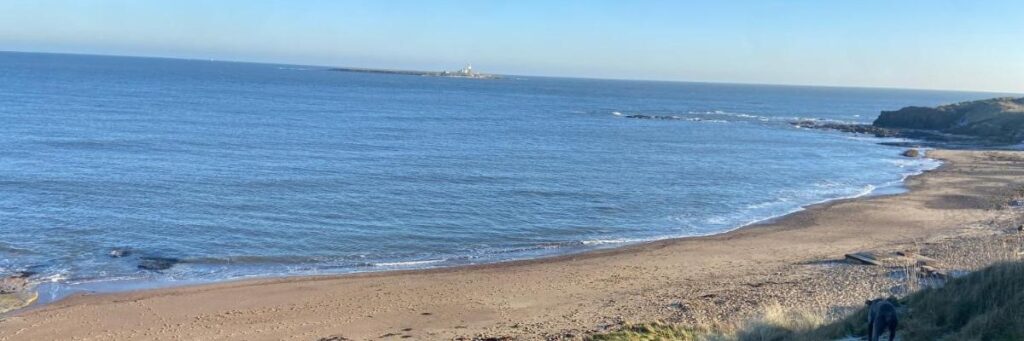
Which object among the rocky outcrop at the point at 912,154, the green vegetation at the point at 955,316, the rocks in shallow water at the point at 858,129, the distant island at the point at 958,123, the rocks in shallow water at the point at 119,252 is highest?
the green vegetation at the point at 955,316

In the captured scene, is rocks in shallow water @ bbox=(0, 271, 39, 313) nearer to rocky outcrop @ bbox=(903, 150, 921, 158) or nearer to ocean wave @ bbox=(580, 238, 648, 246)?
ocean wave @ bbox=(580, 238, 648, 246)

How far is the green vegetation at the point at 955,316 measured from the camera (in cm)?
902

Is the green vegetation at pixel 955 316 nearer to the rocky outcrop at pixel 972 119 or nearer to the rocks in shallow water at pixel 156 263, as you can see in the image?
the rocks in shallow water at pixel 156 263

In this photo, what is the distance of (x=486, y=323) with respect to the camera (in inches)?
685

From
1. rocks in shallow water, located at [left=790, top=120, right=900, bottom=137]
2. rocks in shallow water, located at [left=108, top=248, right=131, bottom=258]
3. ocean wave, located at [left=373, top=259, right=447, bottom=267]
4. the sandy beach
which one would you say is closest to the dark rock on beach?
the sandy beach

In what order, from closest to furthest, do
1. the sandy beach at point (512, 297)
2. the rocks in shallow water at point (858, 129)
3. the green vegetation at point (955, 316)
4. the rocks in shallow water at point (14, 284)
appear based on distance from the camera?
the green vegetation at point (955, 316) → the sandy beach at point (512, 297) → the rocks in shallow water at point (14, 284) → the rocks in shallow water at point (858, 129)

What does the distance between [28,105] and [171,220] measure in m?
57.8

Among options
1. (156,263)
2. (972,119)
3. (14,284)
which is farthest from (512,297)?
(972,119)

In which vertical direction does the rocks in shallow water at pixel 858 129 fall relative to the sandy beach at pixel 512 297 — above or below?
below

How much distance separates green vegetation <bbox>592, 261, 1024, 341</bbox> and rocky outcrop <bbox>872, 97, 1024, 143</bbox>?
64011mm

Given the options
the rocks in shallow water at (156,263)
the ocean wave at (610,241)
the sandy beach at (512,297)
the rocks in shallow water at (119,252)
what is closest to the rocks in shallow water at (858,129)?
the sandy beach at (512,297)

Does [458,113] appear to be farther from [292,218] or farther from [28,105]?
[292,218]

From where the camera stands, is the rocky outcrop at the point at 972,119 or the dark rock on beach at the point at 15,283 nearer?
the dark rock on beach at the point at 15,283

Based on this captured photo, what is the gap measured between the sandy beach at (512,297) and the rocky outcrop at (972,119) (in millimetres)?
50575
